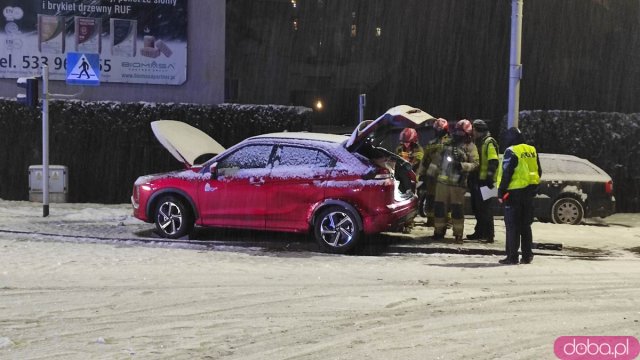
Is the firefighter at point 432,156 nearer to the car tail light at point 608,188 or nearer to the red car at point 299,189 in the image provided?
the red car at point 299,189

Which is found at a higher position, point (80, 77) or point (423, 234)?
point (80, 77)

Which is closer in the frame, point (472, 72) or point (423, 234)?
point (423, 234)

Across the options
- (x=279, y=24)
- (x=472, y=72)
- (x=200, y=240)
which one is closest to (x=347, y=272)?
(x=200, y=240)

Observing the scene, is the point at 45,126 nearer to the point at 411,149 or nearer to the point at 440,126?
the point at 411,149

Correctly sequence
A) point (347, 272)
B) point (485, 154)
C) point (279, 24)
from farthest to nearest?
point (279, 24) < point (485, 154) < point (347, 272)

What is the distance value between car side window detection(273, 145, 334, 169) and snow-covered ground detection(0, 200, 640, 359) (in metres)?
1.23

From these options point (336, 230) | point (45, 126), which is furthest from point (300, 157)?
point (45, 126)

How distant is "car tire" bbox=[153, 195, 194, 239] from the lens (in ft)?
34.8

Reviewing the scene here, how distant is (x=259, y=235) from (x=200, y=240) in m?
1.02

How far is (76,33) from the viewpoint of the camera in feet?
53.2

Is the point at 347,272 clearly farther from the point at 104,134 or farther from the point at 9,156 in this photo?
the point at 9,156

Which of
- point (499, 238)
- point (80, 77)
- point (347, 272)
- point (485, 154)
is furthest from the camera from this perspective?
point (80, 77)

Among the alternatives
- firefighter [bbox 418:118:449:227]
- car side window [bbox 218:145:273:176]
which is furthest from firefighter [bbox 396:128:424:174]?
car side window [bbox 218:145:273:176]

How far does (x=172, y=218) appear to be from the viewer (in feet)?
35.0
